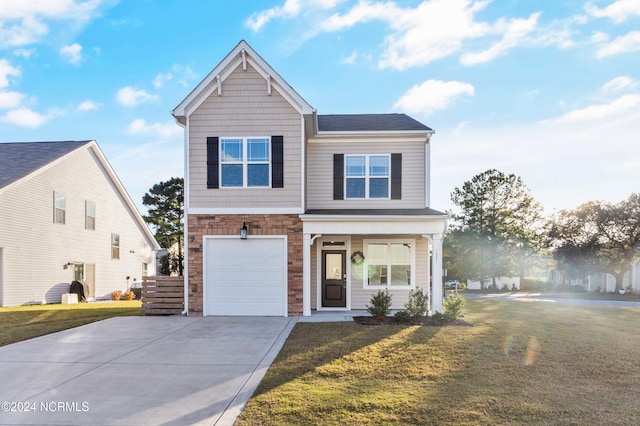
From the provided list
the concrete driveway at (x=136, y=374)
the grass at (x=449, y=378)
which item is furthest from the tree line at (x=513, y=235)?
the concrete driveway at (x=136, y=374)

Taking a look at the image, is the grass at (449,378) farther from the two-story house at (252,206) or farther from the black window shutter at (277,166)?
the black window shutter at (277,166)

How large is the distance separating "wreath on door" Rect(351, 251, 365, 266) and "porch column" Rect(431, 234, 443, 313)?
248 centimetres

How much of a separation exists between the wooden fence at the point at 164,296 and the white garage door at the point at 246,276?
107 cm

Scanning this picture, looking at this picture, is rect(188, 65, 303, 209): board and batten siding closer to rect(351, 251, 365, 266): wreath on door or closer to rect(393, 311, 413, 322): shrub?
rect(351, 251, 365, 266): wreath on door

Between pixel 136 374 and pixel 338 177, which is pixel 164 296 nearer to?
pixel 136 374

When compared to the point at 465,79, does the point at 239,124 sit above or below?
below

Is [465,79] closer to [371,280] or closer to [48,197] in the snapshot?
[371,280]

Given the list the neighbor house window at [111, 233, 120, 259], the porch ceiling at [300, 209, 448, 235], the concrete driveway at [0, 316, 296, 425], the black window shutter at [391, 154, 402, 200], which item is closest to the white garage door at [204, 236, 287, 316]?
the porch ceiling at [300, 209, 448, 235]

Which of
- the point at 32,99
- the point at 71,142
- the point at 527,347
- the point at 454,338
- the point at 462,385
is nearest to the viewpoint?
the point at 462,385

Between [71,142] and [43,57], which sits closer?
[43,57]

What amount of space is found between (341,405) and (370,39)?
11.5 metres

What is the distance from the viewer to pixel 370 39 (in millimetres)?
13039

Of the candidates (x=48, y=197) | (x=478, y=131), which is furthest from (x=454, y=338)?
(x=48, y=197)

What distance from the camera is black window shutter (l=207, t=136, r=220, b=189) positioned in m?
12.2
